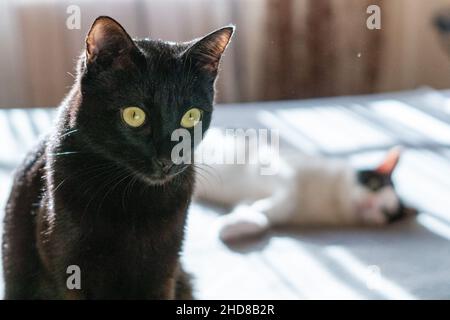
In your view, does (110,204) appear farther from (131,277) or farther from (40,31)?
(40,31)

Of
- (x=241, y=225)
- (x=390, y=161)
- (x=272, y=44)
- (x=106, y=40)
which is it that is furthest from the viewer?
(x=272, y=44)

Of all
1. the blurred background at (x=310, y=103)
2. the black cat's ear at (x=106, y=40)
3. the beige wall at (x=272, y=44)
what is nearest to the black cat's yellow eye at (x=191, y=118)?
the black cat's ear at (x=106, y=40)

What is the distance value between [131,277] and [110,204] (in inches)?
4.0

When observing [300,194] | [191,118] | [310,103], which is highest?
[191,118]

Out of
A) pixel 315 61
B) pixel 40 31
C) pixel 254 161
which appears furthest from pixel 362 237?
pixel 40 31

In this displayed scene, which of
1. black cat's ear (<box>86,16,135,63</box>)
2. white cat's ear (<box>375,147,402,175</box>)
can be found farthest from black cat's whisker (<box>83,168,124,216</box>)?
white cat's ear (<box>375,147,402,175</box>)

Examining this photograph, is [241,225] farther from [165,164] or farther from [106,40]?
[106,40]

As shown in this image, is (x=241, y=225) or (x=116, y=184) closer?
(x=116, y=184)

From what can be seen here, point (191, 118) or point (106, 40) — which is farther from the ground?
point (106, 40)

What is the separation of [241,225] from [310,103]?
47cm

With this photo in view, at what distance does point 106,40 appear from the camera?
2.22ft

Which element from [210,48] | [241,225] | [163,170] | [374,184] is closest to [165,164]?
[163,170]

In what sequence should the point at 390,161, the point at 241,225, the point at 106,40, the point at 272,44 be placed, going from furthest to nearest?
1. the point at 272,44
2. the point at 390,161
3. the point at 241,225
4. the point at 106,40

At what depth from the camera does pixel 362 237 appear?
3.52 ft
